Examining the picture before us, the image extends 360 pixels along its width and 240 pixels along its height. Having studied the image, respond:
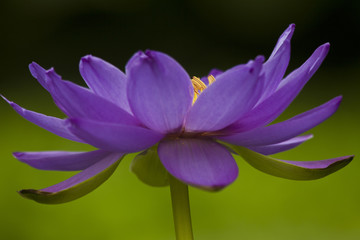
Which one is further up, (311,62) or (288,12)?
(288,12)

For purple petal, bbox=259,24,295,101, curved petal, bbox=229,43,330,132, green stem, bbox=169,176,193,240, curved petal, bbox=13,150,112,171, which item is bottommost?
green stem, bbox=169,176,193,240

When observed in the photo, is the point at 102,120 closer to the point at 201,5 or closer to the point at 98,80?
the point at 98,80

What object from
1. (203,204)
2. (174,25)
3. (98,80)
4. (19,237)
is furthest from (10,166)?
(174,25)

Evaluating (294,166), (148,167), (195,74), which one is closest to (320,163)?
(294,166)

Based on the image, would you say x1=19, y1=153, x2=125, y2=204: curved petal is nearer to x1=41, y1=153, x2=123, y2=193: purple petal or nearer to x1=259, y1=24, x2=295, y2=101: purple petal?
x1=41, y1=153, x2=123, y2=193: purple petal

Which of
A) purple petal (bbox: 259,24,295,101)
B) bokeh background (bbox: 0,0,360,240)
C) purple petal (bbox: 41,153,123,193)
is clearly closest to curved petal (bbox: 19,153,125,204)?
purple petal (bbox: 41,153,123,193)

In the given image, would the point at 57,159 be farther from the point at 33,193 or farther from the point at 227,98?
the point at 227,98
